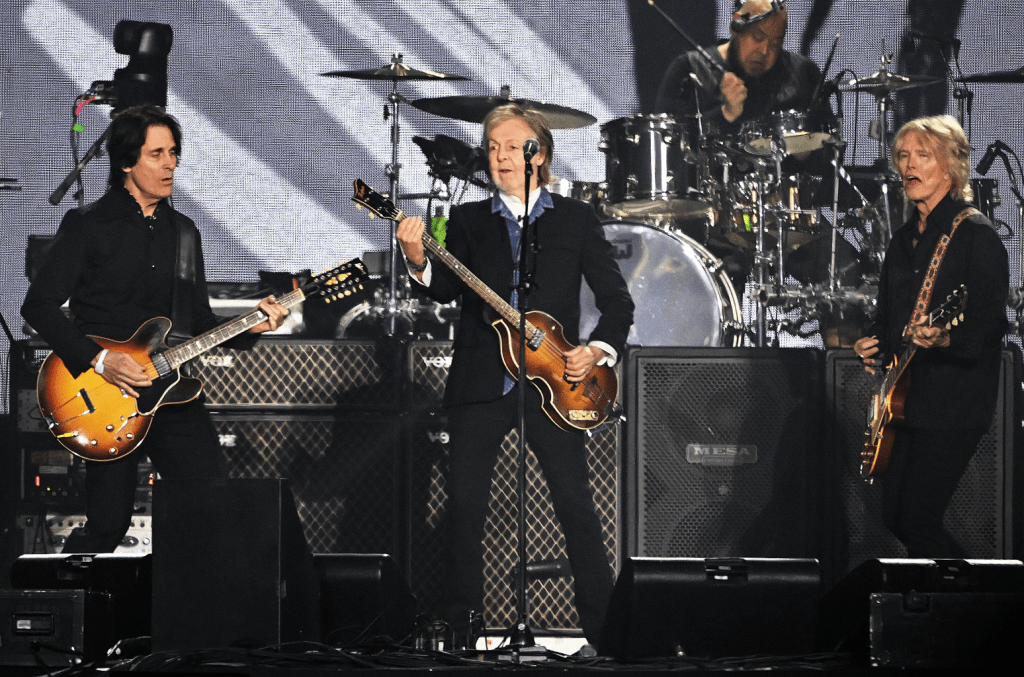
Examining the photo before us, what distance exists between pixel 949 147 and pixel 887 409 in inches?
37.4

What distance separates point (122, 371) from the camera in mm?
4008

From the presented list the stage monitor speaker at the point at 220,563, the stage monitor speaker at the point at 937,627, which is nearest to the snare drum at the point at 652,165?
the stage monitor speaker at the point at 937,627

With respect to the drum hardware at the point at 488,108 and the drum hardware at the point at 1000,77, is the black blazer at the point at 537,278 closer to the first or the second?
the drum hardware at the point at 488,108

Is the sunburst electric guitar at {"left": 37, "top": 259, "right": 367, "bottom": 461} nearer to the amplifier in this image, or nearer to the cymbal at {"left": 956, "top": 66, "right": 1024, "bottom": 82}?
the amplifier

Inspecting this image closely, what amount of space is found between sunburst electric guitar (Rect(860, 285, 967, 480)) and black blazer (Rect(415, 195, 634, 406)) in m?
0.93

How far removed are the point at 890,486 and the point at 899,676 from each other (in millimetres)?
1251

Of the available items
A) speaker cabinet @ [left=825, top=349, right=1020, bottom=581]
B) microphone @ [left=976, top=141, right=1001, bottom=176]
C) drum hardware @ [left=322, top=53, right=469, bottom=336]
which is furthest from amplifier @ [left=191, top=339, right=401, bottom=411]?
microphone @ [left=976, top=141, right=1001, bottom=176]

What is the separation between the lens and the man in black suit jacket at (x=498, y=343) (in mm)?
4039

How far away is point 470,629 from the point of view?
3938mm

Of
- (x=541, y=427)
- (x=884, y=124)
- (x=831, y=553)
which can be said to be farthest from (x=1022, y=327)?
(x=541, y=427)

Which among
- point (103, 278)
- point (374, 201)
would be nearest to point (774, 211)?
point (374, 201)

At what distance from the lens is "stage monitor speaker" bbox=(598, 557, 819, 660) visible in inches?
133

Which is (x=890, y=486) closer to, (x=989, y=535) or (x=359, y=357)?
(x=989, y=535)

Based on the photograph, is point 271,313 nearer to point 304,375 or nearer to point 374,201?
point 374,201
